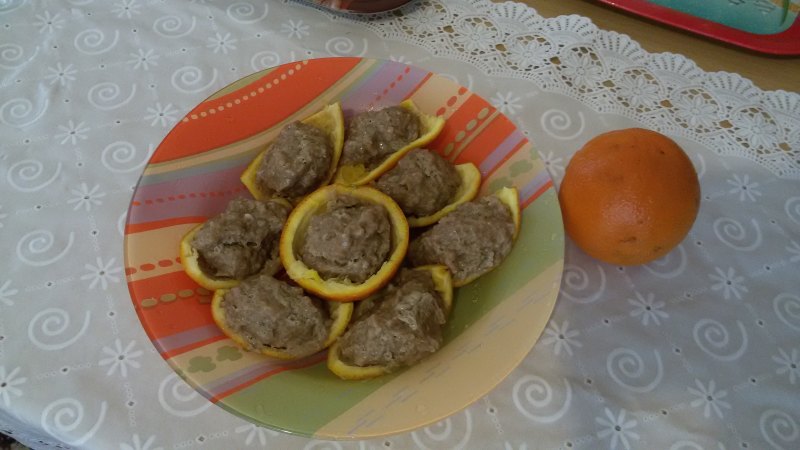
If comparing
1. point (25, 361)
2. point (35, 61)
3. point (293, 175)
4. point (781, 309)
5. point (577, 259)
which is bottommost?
point (781, 309)

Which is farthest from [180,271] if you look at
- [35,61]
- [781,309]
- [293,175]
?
[781,309]

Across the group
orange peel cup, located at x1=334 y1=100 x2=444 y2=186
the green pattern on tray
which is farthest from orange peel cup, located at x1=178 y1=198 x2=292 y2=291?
the green pattern on tray

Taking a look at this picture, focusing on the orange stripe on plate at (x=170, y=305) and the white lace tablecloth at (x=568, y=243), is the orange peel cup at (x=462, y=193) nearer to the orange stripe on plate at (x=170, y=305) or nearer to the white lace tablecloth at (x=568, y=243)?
the white lace tablecloth at (x=568, y=243)

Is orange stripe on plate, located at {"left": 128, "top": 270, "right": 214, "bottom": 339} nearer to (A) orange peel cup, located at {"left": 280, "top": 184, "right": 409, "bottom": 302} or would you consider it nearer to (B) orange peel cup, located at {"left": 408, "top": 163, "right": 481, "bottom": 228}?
(A) orange peel cup, located at {"left": 280, "top": 184, "right": 409, "bottom": 302}

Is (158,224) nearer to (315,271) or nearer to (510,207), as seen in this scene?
(315,271)

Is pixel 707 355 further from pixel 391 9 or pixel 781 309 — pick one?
pixel 391 9

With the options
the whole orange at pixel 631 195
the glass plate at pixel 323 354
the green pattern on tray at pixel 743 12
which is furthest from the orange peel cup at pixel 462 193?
the green pattern on tray at pixel 743 12

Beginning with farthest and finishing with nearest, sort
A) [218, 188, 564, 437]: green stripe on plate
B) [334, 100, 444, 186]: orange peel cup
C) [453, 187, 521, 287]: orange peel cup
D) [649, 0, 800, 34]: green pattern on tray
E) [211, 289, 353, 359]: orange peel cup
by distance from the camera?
[649, 0, 800, 34]: green pattern on tray < [334, 100, 444, 186]: orange peel cup < [453, 187, 521, 287]: orange peel cup < [211, 289, 353, 359]: orange peel cup < [218, 188, 564, 437]: green stripe on plate
